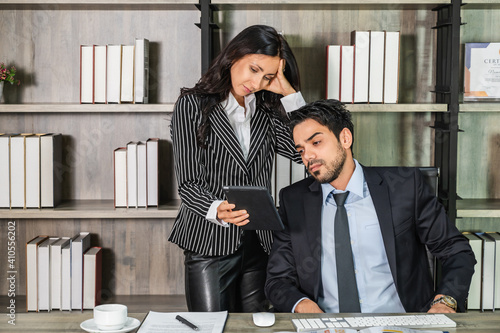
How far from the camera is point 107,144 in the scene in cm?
279

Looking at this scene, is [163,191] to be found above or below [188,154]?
below

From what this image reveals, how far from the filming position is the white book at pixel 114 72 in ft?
8.27

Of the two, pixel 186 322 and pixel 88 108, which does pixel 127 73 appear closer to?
pixel 88 108

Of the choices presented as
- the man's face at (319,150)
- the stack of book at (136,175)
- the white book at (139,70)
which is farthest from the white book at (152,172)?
the man's face at (319,150)

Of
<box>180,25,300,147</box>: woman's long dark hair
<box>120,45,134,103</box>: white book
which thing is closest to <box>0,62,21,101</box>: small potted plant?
<box>120,45,134,103</box>: white book

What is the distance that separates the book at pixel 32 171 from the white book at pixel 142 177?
0.44 meters

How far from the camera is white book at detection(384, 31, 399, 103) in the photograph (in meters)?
2.48

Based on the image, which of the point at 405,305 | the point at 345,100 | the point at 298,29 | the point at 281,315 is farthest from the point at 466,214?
the point at 281,315

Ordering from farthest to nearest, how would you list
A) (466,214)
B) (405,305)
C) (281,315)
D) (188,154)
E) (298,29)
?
(298,29) < (466,214) < (188,154) < (405,305) < (281,315)

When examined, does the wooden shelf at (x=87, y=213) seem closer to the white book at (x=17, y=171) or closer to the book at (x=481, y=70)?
the white book at (x=17, y=171)

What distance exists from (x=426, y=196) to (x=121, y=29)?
1.65m

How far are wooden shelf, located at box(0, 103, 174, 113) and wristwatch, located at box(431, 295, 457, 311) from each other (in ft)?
4.42

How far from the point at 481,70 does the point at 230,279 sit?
1.50 metres

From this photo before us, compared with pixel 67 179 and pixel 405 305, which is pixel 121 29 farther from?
pixel 405 305
